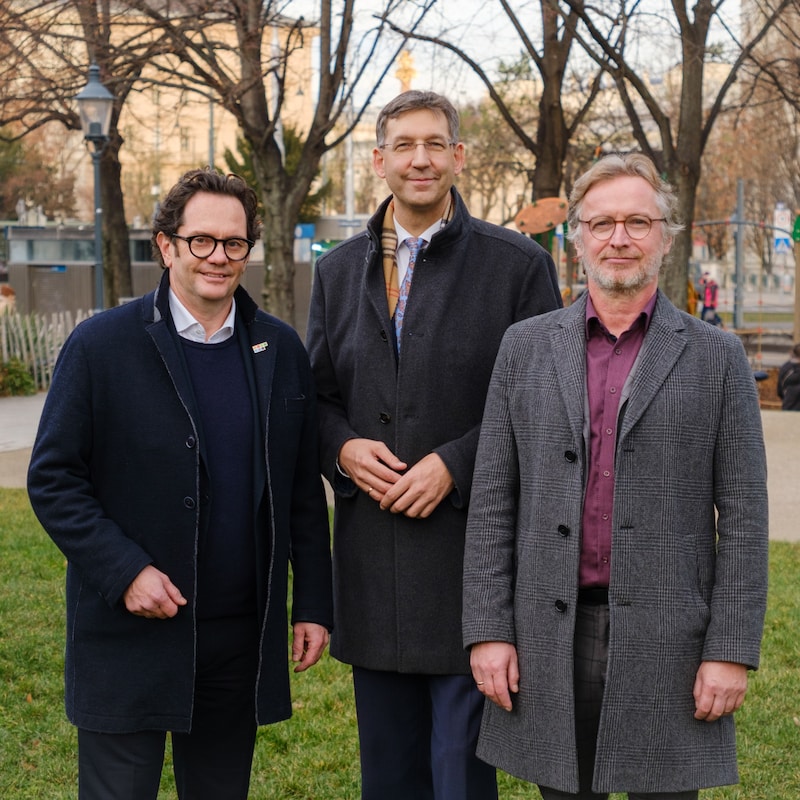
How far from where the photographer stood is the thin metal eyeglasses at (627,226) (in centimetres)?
310

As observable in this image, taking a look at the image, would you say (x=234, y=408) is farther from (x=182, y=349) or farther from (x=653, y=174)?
(x=653, y=174)

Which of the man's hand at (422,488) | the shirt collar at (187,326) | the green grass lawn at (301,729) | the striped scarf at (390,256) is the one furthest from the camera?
the green grass lawn at (301,729)

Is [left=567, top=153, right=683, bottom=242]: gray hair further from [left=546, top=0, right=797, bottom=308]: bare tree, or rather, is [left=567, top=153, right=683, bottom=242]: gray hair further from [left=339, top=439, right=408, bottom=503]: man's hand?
[left=546, top=0, right=797, bottom=308]: bare tree

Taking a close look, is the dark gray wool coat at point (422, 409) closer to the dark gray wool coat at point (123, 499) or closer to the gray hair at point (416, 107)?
the gray hair at point (416, 107)

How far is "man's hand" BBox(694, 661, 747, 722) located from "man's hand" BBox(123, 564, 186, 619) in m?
1.29

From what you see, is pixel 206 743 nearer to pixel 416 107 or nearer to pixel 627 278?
pixel 627 278

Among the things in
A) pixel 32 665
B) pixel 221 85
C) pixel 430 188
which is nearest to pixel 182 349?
pixel 430 188

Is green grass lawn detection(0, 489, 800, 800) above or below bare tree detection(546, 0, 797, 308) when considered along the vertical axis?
below

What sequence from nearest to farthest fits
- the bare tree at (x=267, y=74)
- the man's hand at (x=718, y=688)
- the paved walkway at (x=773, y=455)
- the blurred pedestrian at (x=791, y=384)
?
1. the man's hand at (x=718, y=688)
2. the paved walkway at (x=773, y=455)
3. the bare tree at (x=267, y=74)
4. the blurred pedestrian at (x=791, y=384)

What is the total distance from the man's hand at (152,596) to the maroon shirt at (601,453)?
3.35ft

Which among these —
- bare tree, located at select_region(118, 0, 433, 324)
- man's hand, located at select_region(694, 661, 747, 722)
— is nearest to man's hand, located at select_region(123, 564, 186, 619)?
man's hand, located at select_region(694, 661, 747, 722)

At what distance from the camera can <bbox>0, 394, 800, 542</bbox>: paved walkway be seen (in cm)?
977

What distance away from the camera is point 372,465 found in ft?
11.6

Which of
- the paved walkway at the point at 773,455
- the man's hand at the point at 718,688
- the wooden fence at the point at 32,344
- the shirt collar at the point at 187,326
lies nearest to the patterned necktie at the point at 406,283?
the shirt collar at the point at 187,326
